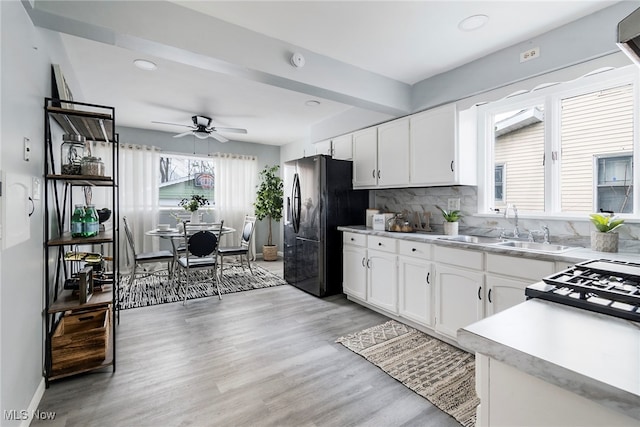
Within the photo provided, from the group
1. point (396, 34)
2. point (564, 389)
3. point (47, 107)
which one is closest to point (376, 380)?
point (564, 389)

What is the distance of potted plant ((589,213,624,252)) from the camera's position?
200 cm

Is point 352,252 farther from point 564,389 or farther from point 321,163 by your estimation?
point 564,389

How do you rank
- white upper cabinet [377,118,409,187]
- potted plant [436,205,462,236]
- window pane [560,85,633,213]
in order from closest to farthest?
1. window pane [560,85,633,213]
2. potted plant [436,205,462,236]
3. white upper cabinet [377,118,409,187]

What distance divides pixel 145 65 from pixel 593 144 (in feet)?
12.9

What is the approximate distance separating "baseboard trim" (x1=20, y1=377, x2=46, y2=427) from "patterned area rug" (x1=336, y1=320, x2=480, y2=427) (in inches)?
78.9

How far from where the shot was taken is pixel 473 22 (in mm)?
2223

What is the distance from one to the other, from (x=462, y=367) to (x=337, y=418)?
1061mm

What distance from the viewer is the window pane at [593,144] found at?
2.20 metres

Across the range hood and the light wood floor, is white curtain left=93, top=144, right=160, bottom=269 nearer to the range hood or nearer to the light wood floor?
the light wood floor

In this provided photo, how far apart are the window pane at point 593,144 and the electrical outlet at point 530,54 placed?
1.53 ft

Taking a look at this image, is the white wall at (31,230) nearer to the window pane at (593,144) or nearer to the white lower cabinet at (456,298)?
the white lower cabinet at (456,298)

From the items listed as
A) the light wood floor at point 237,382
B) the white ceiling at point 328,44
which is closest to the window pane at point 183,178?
the white ceiling at point 328,44

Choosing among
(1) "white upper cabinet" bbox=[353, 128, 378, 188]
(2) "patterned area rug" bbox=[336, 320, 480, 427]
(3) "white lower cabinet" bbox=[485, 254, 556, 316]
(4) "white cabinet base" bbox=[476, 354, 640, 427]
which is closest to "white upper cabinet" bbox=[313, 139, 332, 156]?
(1) "white upper cabinet" bbox=[353, 128, 378, 188]

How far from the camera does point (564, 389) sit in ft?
1.96
